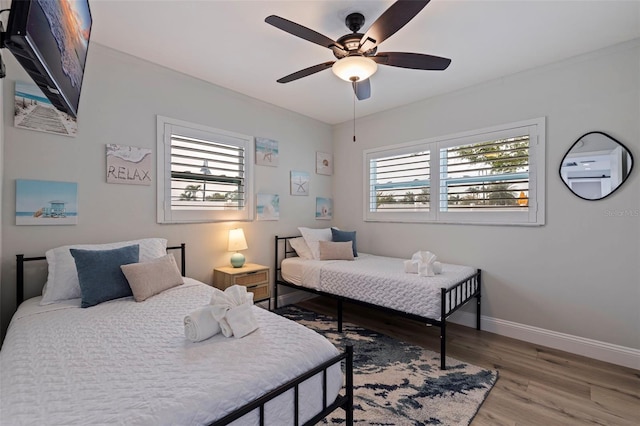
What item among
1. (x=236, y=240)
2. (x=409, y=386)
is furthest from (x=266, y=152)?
(x=409, y=386)

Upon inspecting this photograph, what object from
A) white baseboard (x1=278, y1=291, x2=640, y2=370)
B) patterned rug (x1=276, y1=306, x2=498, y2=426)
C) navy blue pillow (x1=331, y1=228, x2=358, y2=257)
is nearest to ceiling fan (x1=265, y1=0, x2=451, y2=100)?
navy blue pillow (x1=331, y1=228, x2=358, y2=257)

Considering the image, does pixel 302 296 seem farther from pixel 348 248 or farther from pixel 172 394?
pixel 172 394

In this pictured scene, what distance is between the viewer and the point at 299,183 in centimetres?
420

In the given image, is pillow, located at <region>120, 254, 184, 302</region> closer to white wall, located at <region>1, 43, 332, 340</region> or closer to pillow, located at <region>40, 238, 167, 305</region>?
pillow, located at <region>40, 238, 167, 305</region>

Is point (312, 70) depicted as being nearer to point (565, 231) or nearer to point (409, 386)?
point (409, 386)

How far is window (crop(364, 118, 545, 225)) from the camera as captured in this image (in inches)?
116

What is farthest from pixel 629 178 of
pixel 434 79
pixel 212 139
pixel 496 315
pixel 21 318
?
pixel 21 318

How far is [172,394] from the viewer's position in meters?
1.04

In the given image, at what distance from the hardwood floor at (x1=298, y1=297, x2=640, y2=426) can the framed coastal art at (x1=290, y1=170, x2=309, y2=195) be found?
6.70 ft

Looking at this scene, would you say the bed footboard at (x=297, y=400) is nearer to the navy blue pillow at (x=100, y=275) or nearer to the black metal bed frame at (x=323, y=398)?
the black metal bed frame at (x=323, y=398)

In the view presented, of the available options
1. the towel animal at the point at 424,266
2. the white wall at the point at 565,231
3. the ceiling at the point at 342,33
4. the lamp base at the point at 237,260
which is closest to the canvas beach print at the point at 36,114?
the ceiling at the point at 342,33

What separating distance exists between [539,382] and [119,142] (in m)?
3.97

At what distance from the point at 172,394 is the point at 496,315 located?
321cm

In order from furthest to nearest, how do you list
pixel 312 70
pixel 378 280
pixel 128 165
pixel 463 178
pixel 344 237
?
pixel 344 237, pixel 463 178, pixel 378 280, pixel 128 165, pixel 312 70
